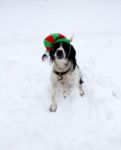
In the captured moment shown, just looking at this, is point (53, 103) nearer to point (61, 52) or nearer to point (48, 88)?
point (48, 88)

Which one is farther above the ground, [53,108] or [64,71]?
[64,71]

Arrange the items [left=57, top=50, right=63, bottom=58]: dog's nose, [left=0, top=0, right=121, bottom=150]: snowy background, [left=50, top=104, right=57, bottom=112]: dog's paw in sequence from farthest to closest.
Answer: [left=50, top=104, right=57, bottom=112]: dog's paw → [left=57, top=50, right=63, bottom=58]: dog's nose → [left=0, top=0, right=121, bottom=150]: snowy background

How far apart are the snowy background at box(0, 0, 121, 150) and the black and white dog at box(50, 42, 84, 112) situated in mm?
175

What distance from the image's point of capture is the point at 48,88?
468 centimetres

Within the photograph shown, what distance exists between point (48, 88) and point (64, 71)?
0.68 meters

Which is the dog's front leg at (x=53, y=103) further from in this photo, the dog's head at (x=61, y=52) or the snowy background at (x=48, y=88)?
the dog's head at (x=61, y=52)

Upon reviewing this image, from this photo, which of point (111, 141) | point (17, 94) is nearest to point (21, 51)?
point (17, 94)

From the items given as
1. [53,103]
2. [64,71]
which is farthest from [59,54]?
[53,103]

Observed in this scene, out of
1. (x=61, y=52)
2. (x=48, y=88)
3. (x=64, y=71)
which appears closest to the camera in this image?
(x=61, y=52)

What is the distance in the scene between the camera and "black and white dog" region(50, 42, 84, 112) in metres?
3.89

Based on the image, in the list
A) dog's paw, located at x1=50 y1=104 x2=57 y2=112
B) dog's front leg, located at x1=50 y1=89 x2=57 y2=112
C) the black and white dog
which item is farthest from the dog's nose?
dog's paw, located at x1=50 y1=104 x2=57 y2=112

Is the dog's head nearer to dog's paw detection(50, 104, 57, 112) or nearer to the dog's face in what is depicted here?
the dog's face

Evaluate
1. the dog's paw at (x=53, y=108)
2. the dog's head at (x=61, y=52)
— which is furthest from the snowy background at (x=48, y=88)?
the dog's head at (x=61, y=52)

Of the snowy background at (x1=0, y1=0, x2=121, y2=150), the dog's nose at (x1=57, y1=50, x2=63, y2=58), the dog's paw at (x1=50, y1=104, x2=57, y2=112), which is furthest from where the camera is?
the dog's paw at (x1=50, y1=104, x2=57, y2=112)
